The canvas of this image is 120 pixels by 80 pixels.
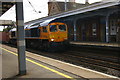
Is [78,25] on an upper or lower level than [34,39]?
upper

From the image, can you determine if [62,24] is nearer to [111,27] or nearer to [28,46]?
[28,46]

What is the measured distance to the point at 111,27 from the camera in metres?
19.5

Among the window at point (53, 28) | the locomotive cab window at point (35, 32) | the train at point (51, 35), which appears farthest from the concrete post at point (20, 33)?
the locomotive cab window at point (35, 32)

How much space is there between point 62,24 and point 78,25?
41.4 feet

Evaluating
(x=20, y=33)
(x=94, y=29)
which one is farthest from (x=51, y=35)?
(x=94, y=29)

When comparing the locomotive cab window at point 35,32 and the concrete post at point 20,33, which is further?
the locomotive cab window at point 35,32

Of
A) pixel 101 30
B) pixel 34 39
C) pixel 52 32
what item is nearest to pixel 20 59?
pixel 52 32

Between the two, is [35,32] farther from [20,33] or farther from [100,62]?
[20,33]

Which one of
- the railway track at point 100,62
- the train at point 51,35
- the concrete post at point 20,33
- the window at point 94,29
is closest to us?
the concrete post at point 20,33

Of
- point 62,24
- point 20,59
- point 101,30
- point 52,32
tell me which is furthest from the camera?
point 101,30

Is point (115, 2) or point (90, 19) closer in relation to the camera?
point (115, 2)

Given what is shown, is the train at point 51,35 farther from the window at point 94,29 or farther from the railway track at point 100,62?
the window at point 94,29

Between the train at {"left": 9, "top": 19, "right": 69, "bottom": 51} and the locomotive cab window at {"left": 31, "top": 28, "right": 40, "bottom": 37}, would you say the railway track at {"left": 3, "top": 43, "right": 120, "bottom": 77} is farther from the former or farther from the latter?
the locomotive cab window at {"left": 31, "top": 28, "right": 40, "bottom": 37}

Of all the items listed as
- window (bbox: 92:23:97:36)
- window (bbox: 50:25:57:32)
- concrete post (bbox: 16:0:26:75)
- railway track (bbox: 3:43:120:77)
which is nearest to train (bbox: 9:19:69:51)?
window (bbox: 50:25:57:32)
